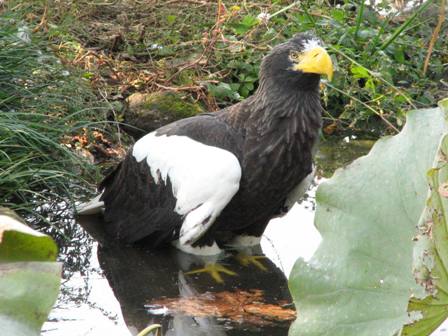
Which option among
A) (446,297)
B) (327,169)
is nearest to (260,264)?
(327,169)

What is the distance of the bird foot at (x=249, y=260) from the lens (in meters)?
5.36

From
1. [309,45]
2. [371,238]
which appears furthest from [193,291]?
[371,238]

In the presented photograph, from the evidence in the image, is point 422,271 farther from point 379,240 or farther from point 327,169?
point 327,169

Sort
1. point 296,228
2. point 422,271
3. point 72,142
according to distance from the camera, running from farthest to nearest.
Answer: point 72,142 → point 296,228 → point 422,271

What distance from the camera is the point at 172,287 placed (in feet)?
16.5

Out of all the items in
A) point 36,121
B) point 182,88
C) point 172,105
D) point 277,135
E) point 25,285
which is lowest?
point 172,105

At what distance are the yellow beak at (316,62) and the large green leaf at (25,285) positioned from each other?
3.14 meters

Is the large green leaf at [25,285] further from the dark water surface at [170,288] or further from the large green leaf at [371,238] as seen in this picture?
the dark water surface at [170,288]

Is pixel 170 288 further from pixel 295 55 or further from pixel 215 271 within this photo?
pixel 295 55

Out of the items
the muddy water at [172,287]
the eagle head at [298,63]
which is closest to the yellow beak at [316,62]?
the eagle head at [298,63]

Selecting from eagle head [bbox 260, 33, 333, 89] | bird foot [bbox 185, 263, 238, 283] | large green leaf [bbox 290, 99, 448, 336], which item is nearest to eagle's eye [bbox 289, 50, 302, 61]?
eagle head [bbox 260, 33, 333, 89]

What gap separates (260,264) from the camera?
5387 mm

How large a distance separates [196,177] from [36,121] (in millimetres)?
1175

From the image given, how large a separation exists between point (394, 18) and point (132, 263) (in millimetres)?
4193
